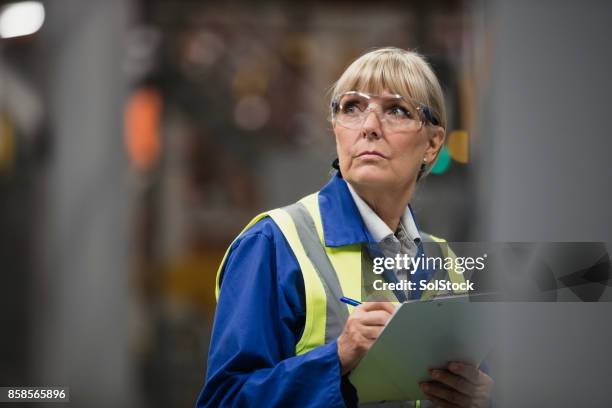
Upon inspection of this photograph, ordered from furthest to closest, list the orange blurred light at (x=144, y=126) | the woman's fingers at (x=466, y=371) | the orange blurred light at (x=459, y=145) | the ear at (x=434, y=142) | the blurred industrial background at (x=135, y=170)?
the orange blurred light at (x=144, y=126) < the blurred industrial background at (x=135, y=170) < the orange blurred light at (x=459, y=145) < the ear at (x=434, y=142) < the woman's fingers at (x=466, y=371)

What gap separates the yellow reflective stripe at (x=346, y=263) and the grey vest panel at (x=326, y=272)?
10 mm

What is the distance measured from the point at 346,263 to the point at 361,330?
0.23 meters

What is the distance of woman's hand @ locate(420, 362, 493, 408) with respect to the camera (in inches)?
68.0

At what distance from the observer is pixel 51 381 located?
396 cm

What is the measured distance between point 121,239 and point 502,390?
269cm

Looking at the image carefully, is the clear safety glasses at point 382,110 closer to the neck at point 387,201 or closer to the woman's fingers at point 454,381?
the neck at point 387,201

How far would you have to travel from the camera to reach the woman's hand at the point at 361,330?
5.31 feet

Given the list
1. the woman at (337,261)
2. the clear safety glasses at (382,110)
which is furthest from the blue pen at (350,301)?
the clear safety glasses at (382,110)

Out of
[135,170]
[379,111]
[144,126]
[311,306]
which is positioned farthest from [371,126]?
[144,126]

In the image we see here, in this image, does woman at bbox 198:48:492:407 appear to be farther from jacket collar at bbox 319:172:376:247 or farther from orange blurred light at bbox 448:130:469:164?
orange blurred light at bbox 448:130:469:164

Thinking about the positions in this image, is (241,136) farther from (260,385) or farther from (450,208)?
(260,385)

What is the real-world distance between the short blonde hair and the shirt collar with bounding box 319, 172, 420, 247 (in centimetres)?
20

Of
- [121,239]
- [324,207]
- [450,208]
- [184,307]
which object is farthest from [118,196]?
[184,307]

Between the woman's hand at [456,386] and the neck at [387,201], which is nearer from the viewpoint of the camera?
the woman's hand at [456,386]
